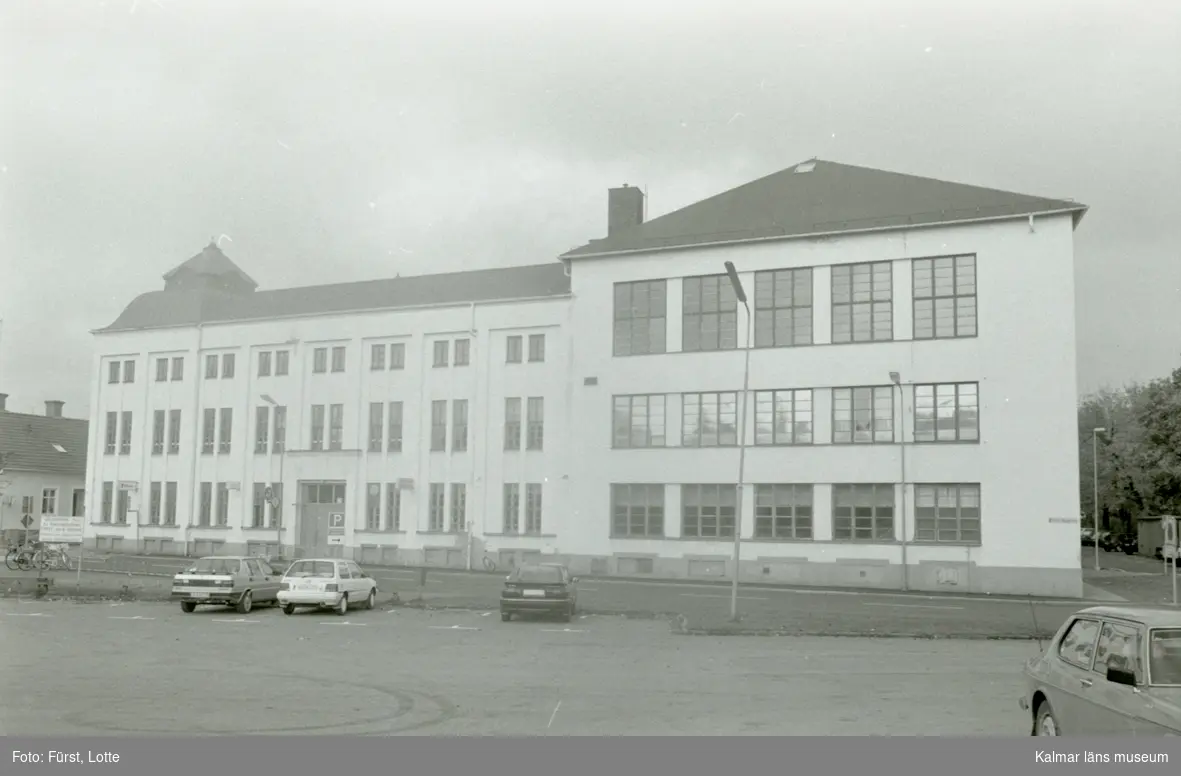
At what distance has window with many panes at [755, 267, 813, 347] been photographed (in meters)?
43.0

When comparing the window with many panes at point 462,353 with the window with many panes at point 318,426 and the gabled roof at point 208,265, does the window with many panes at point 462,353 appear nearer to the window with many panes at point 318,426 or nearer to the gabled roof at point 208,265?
the window with many panes at point 318,426

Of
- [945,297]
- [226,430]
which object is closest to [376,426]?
[226,430]

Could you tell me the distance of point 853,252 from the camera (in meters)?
42.5

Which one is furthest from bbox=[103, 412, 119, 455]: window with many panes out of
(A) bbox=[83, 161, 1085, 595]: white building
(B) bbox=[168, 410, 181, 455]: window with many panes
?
(B) bbox=[168, 410, 181, 455]: window with many panes

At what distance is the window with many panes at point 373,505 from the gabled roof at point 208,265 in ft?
74.6

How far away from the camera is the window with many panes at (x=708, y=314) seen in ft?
145

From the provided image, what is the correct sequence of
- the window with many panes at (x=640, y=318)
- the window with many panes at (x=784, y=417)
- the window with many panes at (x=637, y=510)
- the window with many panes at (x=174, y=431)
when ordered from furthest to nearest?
the window with many panes at (x=174, y=431)
the window with many panes at (x=640, y=318)
the window with many panes at (x=637, y=510)
the window with many panes at (x=784, y=417)

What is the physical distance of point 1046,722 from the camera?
9570mm

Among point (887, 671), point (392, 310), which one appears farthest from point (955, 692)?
point (392, 310)

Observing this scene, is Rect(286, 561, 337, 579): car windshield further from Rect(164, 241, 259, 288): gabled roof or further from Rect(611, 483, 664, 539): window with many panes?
Rect(164, 241, 259, 288): gabled roof

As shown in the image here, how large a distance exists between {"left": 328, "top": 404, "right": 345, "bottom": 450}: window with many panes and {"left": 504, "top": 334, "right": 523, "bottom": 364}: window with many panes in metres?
7.85

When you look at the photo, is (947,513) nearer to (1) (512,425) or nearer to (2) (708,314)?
(2) (708,314)

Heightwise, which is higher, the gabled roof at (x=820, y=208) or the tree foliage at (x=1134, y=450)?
the gabled roof at (x=820, y=208)

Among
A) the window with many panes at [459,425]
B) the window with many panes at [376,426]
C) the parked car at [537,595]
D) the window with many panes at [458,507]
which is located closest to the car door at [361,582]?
the parked car at [537,595]
